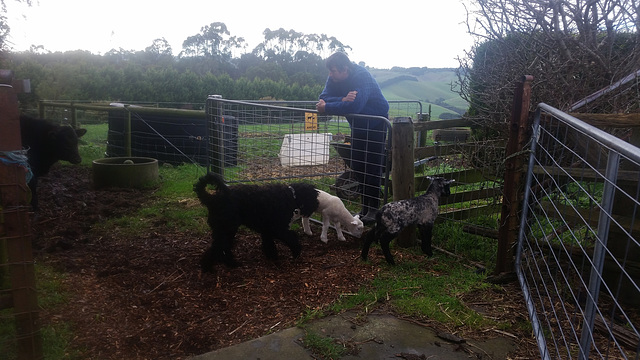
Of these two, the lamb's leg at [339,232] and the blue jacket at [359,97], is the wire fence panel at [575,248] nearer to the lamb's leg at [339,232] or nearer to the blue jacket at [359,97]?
the lamb's leg at [339,232]

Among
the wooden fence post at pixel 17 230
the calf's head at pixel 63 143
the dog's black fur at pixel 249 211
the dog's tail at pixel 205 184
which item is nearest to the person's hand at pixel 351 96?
the dog's black fur at pixel 249 211

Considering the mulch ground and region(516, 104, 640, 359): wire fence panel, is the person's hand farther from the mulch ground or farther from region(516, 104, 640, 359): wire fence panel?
region(516, 104, 640, 359): wire fence panel

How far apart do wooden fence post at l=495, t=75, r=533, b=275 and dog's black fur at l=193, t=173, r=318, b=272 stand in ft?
7.27

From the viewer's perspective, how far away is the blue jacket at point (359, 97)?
6.02 metres

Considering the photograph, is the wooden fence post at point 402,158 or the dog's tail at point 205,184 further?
the wooden fence post at point 402,158

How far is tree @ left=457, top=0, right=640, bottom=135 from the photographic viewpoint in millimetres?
4031

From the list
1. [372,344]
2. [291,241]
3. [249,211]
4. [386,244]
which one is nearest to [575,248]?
[386,244]

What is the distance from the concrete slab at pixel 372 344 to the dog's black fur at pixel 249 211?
155 centimetres

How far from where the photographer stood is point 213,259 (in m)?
4.55

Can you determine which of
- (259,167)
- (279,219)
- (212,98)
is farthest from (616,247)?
(212,98)

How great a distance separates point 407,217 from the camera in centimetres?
473

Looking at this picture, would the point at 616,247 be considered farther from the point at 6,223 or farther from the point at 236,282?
the point at 6,223

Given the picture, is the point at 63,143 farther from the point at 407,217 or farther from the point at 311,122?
the point at 407,217

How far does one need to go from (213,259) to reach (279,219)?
0.84 metres
